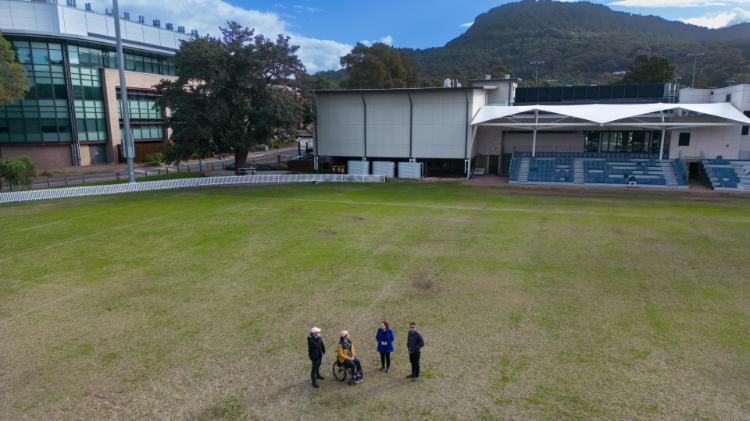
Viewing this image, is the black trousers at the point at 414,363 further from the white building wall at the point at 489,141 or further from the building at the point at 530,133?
the white building wall at the point at 489,141

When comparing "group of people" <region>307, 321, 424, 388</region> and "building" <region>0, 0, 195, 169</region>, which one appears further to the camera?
"building" <region>0, 0, 195, 169</region>

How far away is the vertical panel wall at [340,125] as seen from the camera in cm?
4784

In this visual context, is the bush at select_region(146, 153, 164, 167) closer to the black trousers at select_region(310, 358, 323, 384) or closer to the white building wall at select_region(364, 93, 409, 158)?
the white building wall at select_region(364, 93, 409, 158)

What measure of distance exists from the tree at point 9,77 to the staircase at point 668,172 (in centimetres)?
5665

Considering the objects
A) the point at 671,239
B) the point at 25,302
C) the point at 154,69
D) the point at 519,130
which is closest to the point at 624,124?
the point at 519,130

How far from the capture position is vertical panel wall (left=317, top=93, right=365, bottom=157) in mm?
47844

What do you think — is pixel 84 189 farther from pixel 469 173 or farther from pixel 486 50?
pixel 486 50

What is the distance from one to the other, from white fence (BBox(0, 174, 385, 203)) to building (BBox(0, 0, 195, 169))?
17229 millimetres

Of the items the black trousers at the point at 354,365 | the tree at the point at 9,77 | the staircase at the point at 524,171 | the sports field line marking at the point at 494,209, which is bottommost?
the black trousers at the point at 354,365

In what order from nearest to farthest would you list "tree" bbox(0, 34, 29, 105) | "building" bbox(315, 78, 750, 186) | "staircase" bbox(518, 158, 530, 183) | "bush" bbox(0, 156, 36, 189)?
1. "bush" bbox(0, 156, 36, 189)
2. "tree" bbox(0, 34, 29, 105)
3. "building" bbox(315, 78, 750, 186)
4. "staircase" bbox(518, 158, 530, 183)

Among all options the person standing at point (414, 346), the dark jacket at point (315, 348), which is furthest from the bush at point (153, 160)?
the person standing at point (414, 346)

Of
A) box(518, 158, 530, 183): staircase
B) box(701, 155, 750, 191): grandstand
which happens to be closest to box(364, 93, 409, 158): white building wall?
box(518, 158, 530, 183): staircase

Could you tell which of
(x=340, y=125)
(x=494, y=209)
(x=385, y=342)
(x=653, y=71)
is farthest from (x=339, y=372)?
(x=653, y=71)

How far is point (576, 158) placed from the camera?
151ft
